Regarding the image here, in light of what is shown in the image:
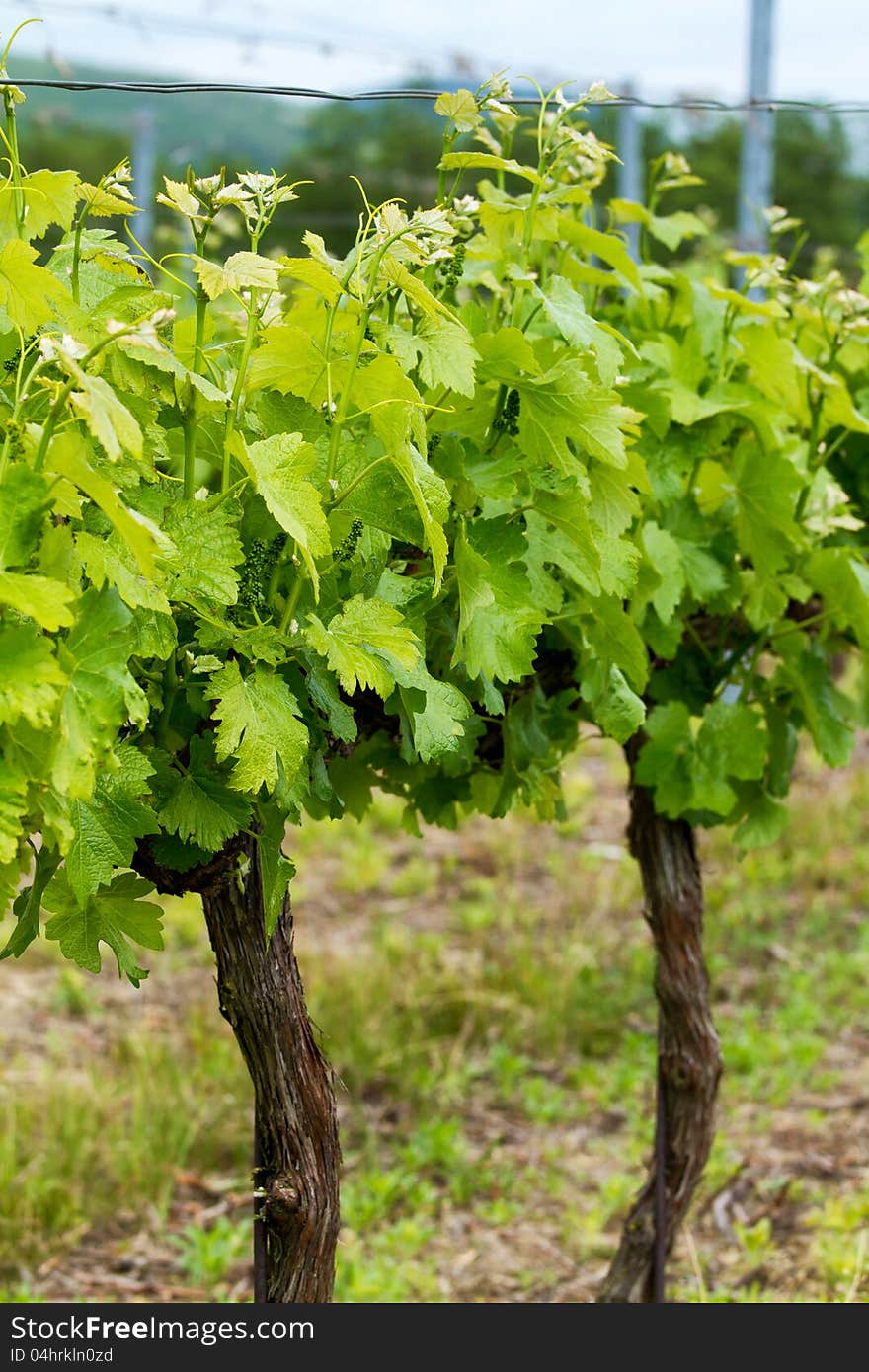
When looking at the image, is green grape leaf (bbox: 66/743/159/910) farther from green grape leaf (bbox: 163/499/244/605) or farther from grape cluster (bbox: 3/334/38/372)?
grape cluster (bbox: 3/334/38/372)

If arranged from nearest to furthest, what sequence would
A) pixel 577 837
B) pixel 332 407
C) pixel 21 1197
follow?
1. pixel 332 407
2. pixel 21 1197
3. pixel 577 837

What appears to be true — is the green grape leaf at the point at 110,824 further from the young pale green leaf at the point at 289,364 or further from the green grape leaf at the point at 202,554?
the young pale green leaf at the point at 289,364

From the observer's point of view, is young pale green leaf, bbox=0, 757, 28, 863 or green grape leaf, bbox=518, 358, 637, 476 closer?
young pale green leaf, bbox=0, 757, 28, 863

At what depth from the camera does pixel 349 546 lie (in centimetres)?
150

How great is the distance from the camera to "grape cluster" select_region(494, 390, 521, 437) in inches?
67.3

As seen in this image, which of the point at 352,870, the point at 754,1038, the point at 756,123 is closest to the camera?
the point at 754,1038

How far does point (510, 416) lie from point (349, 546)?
32 cm

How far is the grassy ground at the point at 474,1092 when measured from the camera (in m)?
3.38

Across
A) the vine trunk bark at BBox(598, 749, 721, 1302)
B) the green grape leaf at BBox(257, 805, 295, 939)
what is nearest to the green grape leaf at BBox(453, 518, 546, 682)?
the green grape leaf at BBox(257, 805, 295, 939)

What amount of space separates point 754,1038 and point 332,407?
348 cm

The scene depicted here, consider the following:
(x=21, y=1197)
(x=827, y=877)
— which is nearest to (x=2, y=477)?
(x=21, y=1197)

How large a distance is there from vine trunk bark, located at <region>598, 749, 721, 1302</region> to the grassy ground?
0.26m

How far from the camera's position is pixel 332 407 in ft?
4.64
